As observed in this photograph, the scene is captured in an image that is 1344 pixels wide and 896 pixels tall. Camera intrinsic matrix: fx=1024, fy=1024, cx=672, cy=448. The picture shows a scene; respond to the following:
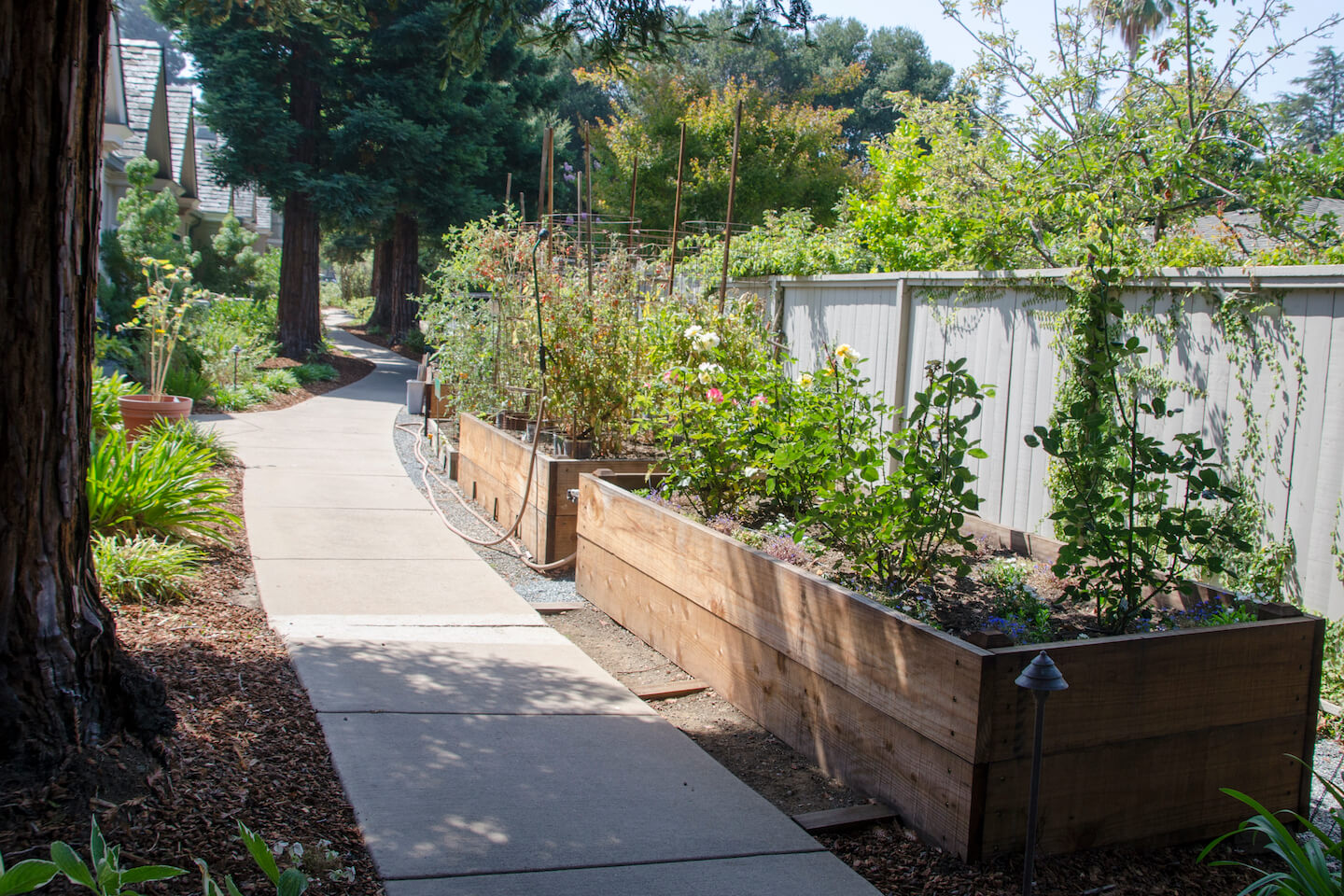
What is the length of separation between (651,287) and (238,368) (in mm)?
7592

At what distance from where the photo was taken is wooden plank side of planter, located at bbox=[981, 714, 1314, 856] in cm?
290

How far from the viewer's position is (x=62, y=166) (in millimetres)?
2717

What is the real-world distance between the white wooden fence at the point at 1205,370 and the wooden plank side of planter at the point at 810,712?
2.01 m

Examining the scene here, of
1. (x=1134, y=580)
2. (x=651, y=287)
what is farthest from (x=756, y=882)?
(x=651, y=287)

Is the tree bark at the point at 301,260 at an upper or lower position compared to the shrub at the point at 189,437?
upper

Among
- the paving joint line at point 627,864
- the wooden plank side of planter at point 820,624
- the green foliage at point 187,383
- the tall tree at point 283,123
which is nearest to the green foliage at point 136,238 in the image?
the tall tree at point 283,123

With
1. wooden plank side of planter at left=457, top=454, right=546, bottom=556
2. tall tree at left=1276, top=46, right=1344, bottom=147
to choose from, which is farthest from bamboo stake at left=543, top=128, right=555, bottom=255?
tall tree at left=1276, top=46, right=1344, bottom=147

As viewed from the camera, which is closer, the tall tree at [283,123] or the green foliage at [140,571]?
the green foliage at [140,571]

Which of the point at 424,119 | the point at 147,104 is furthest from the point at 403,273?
the point at 147,104

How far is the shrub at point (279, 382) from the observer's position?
Result: 14.4m

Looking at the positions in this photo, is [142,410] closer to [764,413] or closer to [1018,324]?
[764,413]

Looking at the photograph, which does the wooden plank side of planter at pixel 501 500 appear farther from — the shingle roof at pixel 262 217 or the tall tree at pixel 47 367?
the shingle roof at pixel 262 217

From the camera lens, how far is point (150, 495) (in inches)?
221

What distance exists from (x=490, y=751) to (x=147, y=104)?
20956 mm
